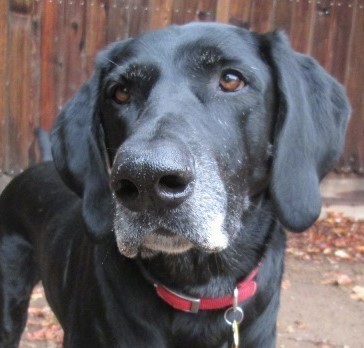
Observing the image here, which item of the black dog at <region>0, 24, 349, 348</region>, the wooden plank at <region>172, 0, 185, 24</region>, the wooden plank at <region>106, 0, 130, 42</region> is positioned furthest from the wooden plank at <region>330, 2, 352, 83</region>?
the black dog at <region>0, 24, 349, 348</region>

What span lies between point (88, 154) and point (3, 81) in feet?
11.5

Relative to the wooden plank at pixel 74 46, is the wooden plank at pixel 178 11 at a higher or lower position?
higher

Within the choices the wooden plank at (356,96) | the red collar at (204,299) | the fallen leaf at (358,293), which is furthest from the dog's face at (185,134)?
the wooden plank at (356,96)

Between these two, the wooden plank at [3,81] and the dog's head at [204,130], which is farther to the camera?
the wooden plank at [3,81]

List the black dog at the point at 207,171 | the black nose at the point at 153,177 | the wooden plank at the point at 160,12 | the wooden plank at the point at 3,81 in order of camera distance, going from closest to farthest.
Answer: the black nose at the point at 153,177 → the black dog at the point at 207,171 → the wooden plank at the point at 3,81 → the wooden plank at the point at 160,12

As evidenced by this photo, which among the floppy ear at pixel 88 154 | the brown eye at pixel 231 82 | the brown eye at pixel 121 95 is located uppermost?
the brown eye at pixel 231 82

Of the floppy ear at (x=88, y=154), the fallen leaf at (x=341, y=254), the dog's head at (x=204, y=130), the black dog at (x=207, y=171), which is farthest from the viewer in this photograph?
the fallen leaf at (x=341, y=254)

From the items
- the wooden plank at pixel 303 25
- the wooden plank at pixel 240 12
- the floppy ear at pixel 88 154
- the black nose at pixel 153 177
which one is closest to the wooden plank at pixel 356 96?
the wooden plank at pixel 303 25

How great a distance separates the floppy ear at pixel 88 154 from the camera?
278cm

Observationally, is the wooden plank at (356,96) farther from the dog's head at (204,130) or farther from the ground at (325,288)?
the dog's head at (204,130)

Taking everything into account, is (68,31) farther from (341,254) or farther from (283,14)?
(341,254)

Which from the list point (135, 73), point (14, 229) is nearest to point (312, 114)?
point (135, 73)

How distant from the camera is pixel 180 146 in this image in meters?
2.06

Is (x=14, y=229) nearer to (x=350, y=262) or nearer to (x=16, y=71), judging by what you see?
(x=16, y=71)
